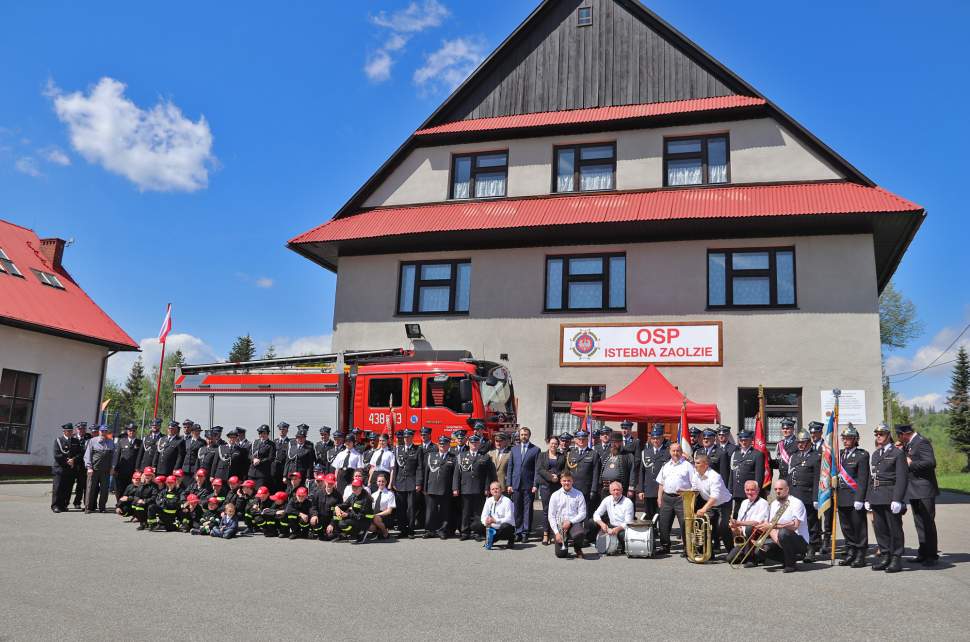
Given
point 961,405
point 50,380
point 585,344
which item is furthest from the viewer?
point 961,405

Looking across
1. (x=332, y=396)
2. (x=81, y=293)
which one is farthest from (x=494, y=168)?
(x=81, y=293)

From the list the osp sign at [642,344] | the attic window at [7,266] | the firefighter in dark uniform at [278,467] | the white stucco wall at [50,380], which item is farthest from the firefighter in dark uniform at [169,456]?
the attic window at [7,266]

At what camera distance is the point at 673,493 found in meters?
11.9

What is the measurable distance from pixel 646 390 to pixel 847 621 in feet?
31.8

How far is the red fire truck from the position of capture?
16547mm

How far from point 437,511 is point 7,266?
23903 mm

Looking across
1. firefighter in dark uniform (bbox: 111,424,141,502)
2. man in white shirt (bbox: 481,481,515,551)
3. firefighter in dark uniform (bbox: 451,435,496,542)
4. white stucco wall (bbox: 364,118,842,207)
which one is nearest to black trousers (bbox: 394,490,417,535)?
firefighter in dark uniform (bbox: 451,435,496,542)

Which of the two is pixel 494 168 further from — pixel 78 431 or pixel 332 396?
pixel 78 431

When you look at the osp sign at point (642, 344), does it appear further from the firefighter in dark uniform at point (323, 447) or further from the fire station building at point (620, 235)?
the firefighter in dark uniform at point (323, 447)

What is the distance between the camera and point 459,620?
7125 mm

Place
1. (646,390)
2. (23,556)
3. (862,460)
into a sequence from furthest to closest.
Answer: (646,390) < (862,460) < (23,556)

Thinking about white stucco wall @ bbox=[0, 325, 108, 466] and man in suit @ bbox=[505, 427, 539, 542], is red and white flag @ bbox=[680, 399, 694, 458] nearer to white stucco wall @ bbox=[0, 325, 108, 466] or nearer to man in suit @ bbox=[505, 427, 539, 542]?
man in suit @ bbox=[505, 427, 539, 542]

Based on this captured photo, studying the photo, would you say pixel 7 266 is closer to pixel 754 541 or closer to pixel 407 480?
pixel 407 480

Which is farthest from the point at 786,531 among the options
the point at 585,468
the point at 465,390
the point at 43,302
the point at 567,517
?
the point at 43,302
